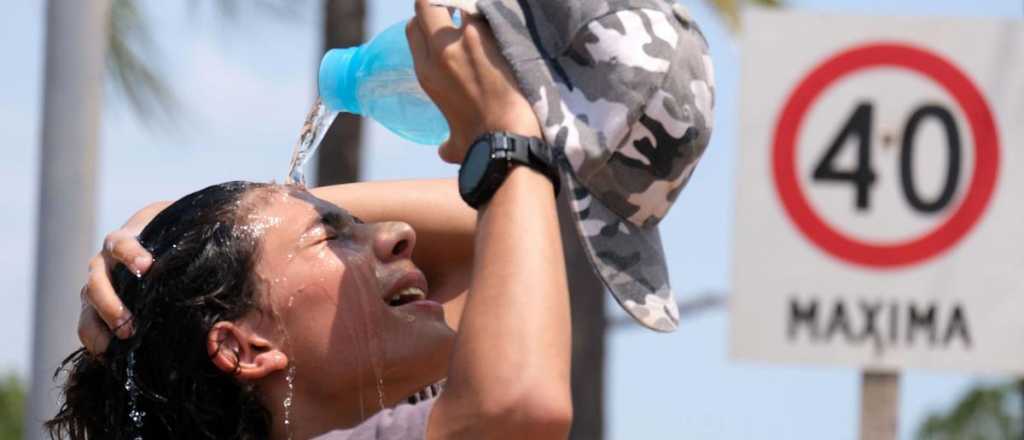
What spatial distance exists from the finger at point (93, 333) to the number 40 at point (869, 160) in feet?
12.5

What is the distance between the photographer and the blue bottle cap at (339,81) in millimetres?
3889

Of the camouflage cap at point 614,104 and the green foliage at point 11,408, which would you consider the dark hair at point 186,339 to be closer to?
the camouflage cap at point 614,104

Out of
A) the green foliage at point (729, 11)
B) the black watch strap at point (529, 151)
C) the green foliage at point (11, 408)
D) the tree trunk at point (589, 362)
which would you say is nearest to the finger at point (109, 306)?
the black watch strap at point (529, 151)

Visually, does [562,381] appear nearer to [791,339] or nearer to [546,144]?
[546,144]

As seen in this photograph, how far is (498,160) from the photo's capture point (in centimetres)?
312

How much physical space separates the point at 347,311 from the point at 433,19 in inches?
21.8

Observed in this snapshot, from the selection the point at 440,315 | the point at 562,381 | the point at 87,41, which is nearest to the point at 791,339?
the point at 87,41

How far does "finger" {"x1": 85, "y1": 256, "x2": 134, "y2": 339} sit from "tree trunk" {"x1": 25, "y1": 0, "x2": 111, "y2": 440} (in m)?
2.18

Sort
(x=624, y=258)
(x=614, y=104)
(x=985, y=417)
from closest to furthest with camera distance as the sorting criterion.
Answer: (x=614, y=104) < (x=624, y=258) < (x=985, y=417)

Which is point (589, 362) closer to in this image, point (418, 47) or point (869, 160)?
point (869, 160)

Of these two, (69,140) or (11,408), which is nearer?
(69,140)

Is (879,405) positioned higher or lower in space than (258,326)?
lower

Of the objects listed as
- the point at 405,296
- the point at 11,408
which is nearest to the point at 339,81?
the point at 405,296

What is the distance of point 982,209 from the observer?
23.5ft
